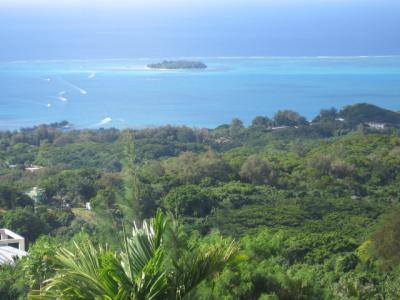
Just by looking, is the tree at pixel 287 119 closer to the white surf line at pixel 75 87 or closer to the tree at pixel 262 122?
the tree at pixel 262 122

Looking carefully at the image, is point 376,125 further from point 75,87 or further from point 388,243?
point 388,243


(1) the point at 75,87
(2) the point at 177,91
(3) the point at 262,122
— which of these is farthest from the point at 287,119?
(1) the point at 75,87

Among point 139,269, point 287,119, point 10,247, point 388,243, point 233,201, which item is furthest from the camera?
point 287,119

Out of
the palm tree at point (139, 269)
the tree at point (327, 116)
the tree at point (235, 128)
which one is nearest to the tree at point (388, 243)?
the palm tree at point (139, 269)

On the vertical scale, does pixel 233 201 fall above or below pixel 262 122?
below

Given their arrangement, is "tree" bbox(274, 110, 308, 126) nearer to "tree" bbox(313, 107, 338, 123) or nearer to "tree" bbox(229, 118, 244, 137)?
"tree" bbox(313, 107, 338, 123)

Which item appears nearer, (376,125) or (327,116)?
(376,125)

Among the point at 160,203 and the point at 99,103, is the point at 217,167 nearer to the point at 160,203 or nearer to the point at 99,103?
the point at 160,203

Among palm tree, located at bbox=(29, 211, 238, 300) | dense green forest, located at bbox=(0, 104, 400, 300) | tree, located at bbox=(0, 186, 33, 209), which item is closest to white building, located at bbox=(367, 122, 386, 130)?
dense green forest, located at bbox=(0, 104, 400, 300)
